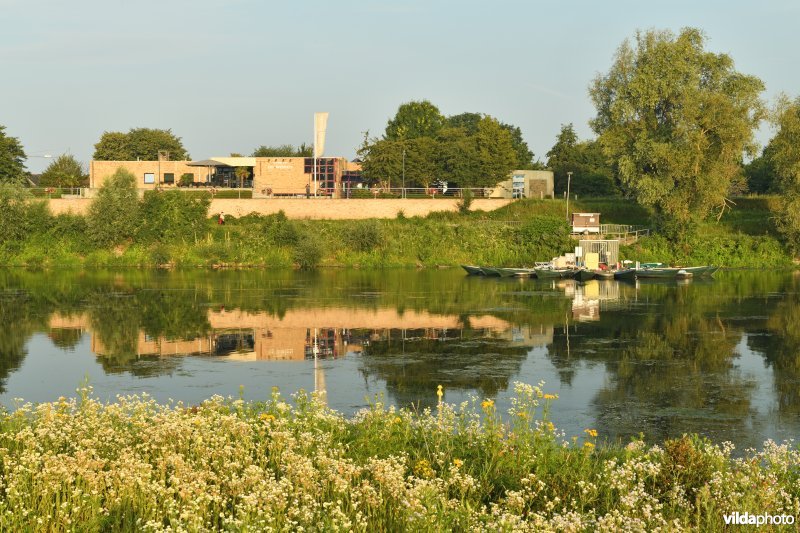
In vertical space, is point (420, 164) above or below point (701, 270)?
above

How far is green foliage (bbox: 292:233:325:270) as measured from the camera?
60.2m

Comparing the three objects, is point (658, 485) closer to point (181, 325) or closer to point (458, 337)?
point (458, 337)

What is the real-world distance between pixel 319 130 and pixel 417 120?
34.7 meters

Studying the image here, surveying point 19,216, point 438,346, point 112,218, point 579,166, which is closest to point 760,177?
point 579,166

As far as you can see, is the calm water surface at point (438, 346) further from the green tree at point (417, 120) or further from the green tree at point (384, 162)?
the green tree at point (417, 120)

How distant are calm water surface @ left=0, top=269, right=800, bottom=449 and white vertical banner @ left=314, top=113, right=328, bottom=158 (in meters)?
26.4

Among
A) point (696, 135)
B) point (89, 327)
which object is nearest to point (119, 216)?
point (89, 327)

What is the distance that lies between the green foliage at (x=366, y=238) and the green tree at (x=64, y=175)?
36653 millimetres

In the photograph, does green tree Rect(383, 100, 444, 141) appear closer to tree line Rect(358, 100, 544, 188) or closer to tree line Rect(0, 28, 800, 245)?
tree line Rect(358, 100, 544, 188)

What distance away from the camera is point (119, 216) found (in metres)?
63.4

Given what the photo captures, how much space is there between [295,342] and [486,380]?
27.3ft

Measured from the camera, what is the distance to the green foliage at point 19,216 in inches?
2499

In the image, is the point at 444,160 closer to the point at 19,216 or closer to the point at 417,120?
the point at 417,120

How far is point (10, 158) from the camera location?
280ft
